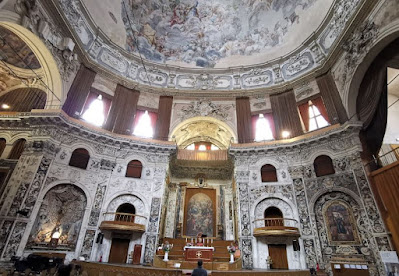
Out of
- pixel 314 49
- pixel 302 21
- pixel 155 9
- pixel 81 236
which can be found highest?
pixel 155 9

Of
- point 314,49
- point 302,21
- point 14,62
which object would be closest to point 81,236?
point 14,62

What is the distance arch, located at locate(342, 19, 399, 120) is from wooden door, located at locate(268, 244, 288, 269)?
9.17 m

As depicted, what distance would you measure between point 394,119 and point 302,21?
10.8 meters

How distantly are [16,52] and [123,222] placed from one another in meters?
12.7

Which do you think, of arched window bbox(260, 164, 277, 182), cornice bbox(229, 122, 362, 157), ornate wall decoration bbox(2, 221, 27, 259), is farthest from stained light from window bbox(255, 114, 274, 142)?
ornate wall decoration bbox(2, 221, 27, 259)

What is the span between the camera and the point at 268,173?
586 inches

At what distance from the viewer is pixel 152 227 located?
43.8 feet

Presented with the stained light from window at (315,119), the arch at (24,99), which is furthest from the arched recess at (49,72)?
the stained light from window at (315,119)

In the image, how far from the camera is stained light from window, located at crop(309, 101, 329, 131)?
14883mm

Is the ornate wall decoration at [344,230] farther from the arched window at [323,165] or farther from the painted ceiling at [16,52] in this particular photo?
the painted ceiling at [16,52]

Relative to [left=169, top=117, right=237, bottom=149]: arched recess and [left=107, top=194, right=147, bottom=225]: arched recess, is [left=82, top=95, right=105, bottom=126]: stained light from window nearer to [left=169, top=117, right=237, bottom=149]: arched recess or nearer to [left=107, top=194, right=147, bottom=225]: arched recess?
[left=169, top=117, right=237, bottom=149]: arched recess

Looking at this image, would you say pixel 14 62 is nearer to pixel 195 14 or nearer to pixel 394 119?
pixel 195 14

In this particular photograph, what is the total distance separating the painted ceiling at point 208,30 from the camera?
1892 centimetres

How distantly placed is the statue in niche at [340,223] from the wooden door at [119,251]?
12.0 meters
